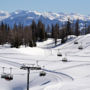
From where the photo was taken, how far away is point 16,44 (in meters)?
99.4

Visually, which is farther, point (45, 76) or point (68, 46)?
point (68, 46)

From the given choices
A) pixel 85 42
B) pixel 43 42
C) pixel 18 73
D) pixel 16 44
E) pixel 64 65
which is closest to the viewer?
pixel 18 73

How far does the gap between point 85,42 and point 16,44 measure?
29316 millimetres

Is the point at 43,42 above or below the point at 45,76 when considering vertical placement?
below

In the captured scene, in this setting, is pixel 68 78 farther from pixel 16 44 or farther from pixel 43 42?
pixel 43 42

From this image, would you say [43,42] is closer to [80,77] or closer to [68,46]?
[68,46]

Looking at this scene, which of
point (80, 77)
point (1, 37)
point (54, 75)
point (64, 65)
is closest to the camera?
point (80, 77)

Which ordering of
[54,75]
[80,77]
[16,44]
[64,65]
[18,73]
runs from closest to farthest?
1. [80,77]
2. [54,75]
3. [18,73]
4. [64,65]
5. [16,44]

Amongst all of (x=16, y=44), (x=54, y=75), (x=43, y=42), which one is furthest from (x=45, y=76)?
(x=43, y=42)

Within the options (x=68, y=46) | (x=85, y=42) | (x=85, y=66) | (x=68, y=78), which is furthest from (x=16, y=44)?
(x=68, y=78)

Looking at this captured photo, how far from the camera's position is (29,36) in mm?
124062

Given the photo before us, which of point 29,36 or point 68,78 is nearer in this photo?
point 68,78

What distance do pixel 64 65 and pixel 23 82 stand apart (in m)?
14.3

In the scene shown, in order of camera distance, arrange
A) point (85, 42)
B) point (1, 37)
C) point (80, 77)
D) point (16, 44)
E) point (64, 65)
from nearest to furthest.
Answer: point (80, 77), point (64, 65), point (16, 44), point (85, 42), point (1, 37)
